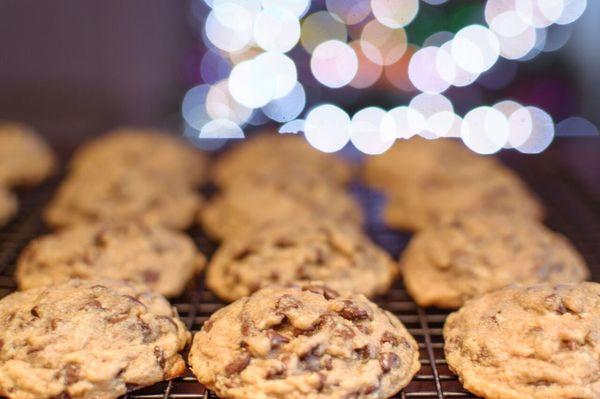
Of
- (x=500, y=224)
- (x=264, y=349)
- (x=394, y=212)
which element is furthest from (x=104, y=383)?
(x=394, y=212)

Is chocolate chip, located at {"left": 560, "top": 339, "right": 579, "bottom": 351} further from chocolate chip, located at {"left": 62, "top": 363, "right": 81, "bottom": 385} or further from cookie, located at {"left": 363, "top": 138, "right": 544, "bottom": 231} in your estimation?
chocolate chip, located at {"left": 62, "top": 363, "right": 81, "bottom": 385}

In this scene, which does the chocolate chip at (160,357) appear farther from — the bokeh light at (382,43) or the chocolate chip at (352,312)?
the bokeh light at (382,43)

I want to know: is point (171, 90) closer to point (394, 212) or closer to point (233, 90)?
point (233, 90)

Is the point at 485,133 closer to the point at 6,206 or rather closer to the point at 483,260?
the point at 483,260

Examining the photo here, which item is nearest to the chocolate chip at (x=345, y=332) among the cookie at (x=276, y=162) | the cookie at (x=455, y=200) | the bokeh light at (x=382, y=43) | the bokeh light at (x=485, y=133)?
the cookie at (x=455, y=200)

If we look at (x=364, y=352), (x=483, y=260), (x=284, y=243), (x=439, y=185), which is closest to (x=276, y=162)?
(x=439, y=185)
